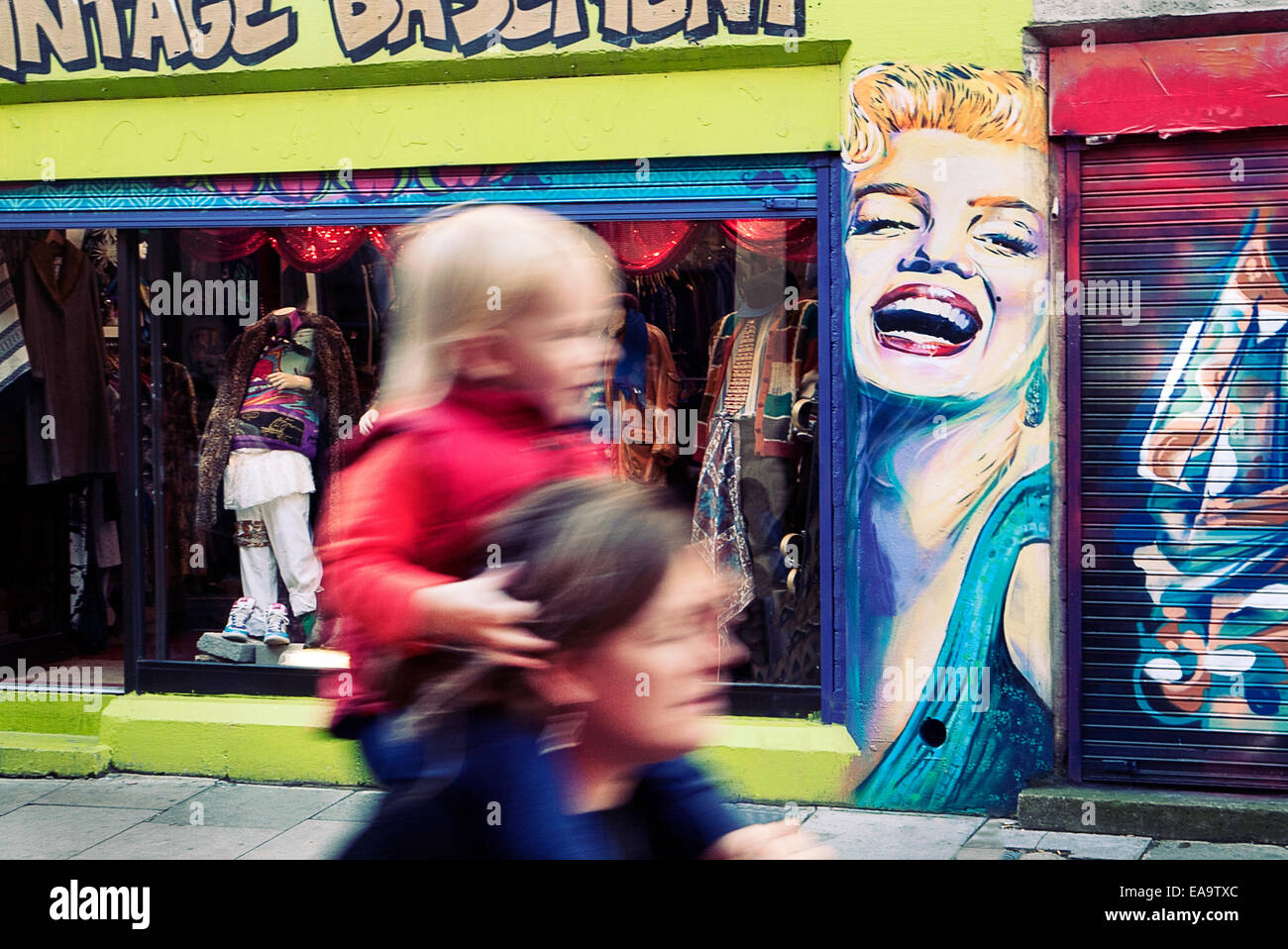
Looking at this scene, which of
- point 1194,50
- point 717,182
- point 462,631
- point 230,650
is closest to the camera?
point 462,631

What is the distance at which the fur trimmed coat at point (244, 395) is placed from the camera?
6969 mm

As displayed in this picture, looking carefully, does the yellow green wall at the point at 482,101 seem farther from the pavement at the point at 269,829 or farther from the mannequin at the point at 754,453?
the pavement at the point at 269,829

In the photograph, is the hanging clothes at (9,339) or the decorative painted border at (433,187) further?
the hanging clothes at (9,339)

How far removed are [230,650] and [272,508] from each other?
80cm

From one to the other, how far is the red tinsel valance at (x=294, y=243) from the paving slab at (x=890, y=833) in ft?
11.9

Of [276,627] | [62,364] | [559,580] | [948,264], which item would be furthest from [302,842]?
[559,580]

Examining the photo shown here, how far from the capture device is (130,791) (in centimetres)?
648

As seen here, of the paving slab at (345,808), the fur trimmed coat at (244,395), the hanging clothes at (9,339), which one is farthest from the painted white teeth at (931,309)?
the hanging clothes at (9,339)

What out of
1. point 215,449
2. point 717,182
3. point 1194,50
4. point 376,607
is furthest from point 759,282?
point 376,607

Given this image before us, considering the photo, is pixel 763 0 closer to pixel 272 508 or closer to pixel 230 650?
pixel 272 508

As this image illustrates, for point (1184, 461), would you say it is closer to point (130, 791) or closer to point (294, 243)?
point (294, 243)

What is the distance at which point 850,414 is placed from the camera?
238 inches

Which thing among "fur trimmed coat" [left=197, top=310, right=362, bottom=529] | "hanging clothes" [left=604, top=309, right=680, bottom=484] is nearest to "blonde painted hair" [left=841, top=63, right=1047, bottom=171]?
"hanging clothes" [left=604, top=309, right=680, bottom=484]

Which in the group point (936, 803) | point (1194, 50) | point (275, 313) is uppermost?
point (1194, 50)
